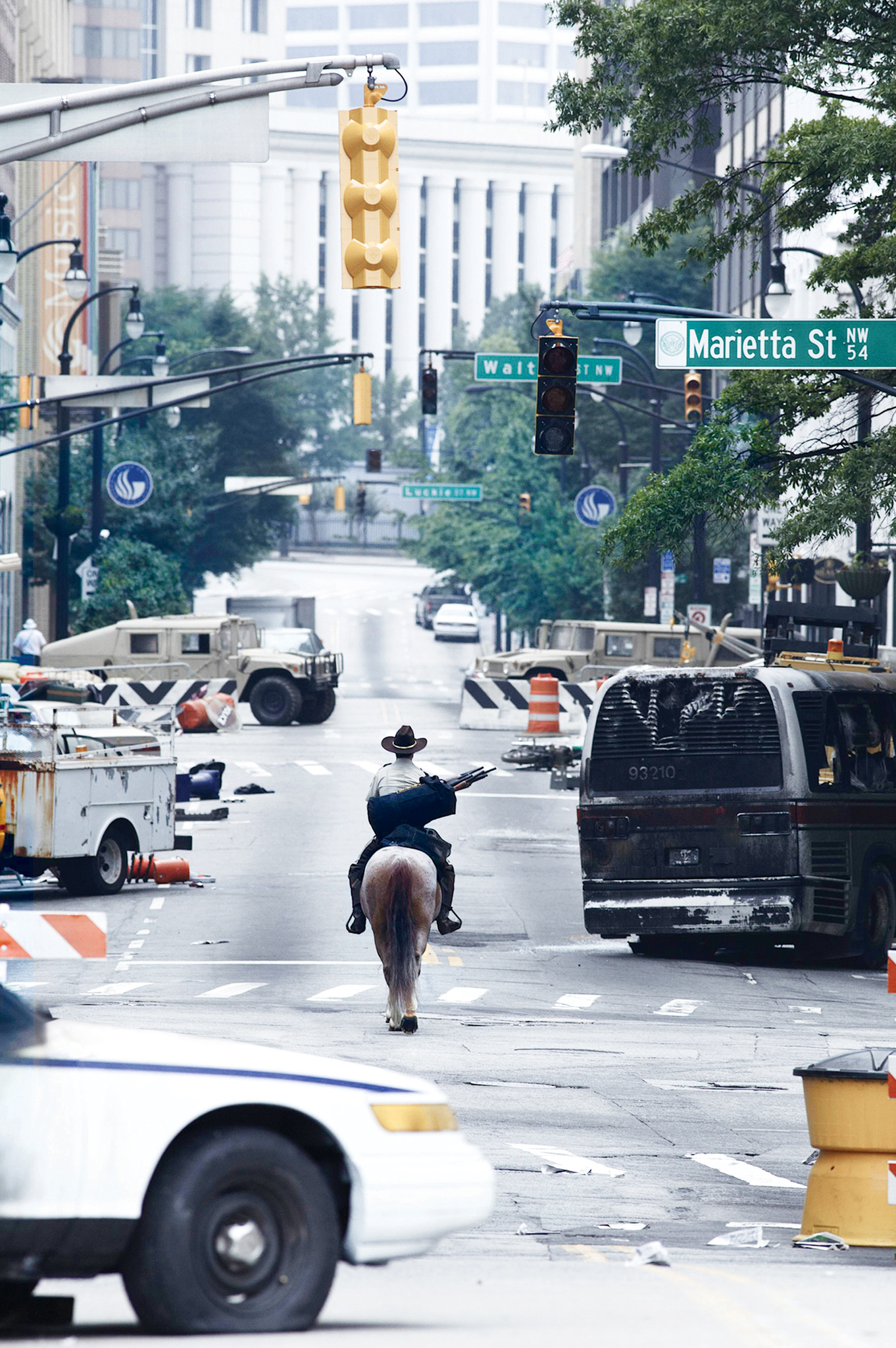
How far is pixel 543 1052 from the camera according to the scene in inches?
504

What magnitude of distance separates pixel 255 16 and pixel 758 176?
148 metres

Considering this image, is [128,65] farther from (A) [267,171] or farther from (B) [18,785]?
(B) [18,785]

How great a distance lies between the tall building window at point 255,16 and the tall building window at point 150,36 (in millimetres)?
6762

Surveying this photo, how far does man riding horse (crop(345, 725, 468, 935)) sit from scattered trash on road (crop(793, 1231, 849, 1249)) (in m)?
5.46

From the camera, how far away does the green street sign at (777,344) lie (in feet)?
62.8

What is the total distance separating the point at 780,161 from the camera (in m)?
23.3

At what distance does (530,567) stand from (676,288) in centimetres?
1461

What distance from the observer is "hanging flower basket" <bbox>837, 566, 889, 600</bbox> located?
26.5m

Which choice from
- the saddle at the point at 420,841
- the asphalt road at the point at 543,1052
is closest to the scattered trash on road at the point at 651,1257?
A: the asphalt road at the point at 543,1052

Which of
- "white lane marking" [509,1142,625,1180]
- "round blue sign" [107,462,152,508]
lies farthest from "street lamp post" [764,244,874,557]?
"round blue sign" [107,462,152,508]

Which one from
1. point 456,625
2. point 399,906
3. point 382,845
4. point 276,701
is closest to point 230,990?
point 382,845

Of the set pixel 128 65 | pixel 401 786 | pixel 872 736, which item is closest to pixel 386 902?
pixel 401 786

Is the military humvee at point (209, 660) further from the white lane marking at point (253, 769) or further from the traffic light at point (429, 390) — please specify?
the white lane marking at point (253, 769)

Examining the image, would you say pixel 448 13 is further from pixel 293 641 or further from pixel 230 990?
pixel 230 990
